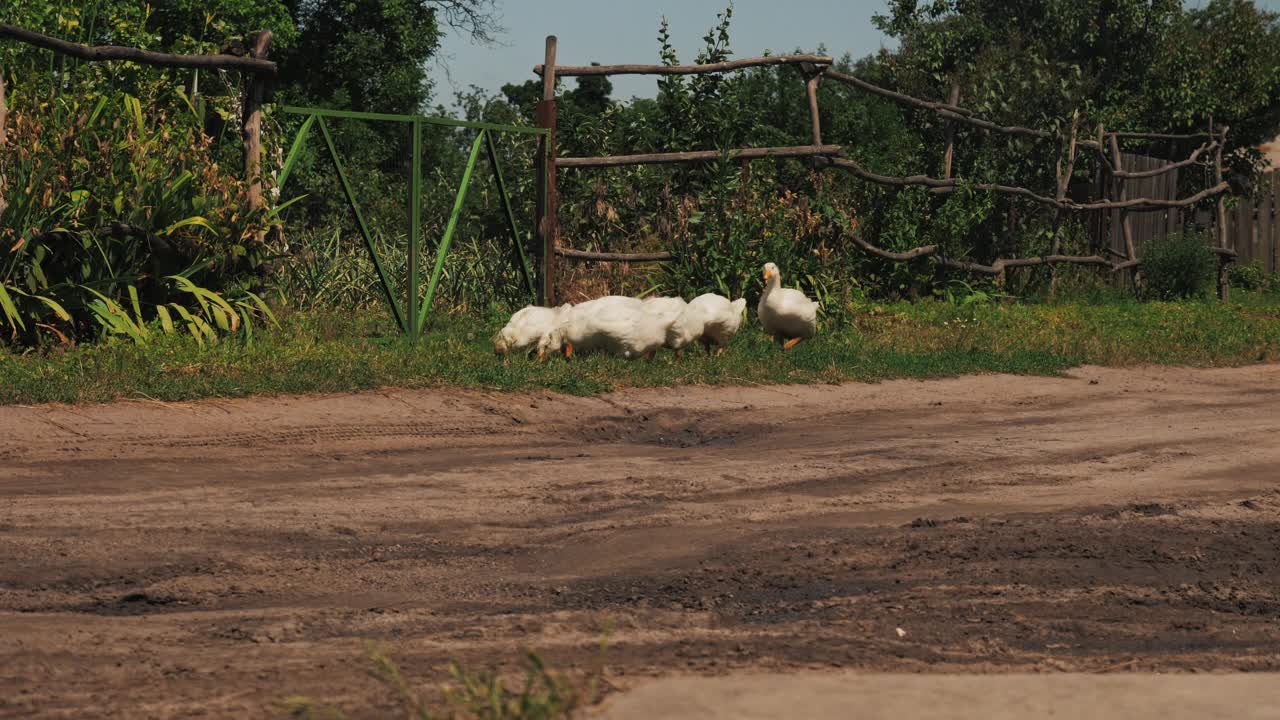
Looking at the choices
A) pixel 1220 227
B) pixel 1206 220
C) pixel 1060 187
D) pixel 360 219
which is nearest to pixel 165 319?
pixel 360 219

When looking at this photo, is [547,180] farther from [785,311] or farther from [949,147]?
[949,147]

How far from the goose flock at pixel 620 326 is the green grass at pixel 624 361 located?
5.5 inches

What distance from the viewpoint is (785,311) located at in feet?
33.7

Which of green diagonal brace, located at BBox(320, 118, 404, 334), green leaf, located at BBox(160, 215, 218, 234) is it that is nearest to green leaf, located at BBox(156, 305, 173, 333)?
green leaf, located at BBox(160, 215, 218, 234)

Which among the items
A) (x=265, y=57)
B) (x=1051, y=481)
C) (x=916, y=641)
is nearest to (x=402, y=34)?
(x=265, y=57)

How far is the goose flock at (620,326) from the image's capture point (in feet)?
30.7

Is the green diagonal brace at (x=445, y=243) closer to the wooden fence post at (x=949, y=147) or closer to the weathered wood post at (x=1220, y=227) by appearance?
the wooden fence post at (x=949, y=147)

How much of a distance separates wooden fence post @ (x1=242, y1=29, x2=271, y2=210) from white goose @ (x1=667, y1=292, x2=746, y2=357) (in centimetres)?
338

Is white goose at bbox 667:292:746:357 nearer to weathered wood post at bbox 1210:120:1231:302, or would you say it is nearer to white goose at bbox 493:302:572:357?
white goose at bbox 493:302:572:357

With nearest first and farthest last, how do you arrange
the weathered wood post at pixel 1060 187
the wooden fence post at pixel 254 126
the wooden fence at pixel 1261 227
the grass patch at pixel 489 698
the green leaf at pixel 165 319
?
the grass patch at pixel 489 698, the green leaf at pixel 165 319, the wooden fence post at pixel 254 126, the weathered wood post at pixel 1060 187, the wooden fence at pixel 1261 227

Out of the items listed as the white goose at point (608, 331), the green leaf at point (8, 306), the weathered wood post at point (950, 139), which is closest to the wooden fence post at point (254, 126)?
the green leaf at point (8, 306)

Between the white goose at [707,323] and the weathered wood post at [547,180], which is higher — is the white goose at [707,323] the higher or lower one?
the lower one

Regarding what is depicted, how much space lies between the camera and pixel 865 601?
13.5ft

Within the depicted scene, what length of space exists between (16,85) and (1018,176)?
34.1 feet
